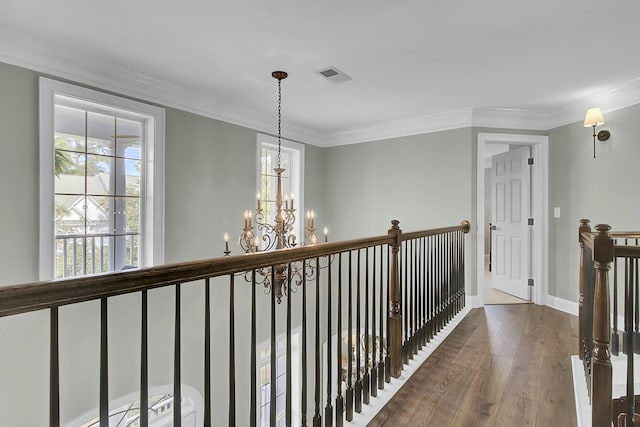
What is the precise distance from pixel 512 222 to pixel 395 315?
3.19 m

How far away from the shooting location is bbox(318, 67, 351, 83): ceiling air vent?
120 inches

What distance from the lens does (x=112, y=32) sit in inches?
95.8

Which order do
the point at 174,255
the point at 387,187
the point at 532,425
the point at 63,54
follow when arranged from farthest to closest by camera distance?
the point at 387,187 → the point at 174,255 → the point at 63,54 → the point at 532,425

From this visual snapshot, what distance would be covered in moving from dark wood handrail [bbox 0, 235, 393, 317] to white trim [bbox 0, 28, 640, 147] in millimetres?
Answer: 2599

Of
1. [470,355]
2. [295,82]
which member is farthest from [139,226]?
[470,355]

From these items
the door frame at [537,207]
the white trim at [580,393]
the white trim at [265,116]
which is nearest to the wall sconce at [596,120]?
the white trim at [265,116]

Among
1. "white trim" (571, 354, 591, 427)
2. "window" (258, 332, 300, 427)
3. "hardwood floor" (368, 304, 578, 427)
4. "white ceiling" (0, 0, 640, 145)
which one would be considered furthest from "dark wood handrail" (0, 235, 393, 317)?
"window" (258, 332, 300, 427)

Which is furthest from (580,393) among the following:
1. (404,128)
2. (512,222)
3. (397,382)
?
(404,128)

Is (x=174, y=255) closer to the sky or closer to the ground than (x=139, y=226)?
closer to the ground

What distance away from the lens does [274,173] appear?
193 inches

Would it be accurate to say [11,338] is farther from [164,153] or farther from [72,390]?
[164,153]

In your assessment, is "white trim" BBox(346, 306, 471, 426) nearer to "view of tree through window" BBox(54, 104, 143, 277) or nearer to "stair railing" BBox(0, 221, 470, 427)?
"stair railing" BBox(0, 221, 470, 427)

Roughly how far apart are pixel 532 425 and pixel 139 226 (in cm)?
341

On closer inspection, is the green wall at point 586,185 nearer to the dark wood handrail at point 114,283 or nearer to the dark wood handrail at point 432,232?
the dark wood handrail at point 432,232
